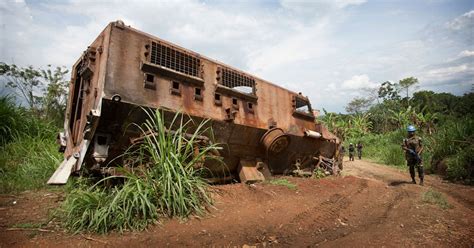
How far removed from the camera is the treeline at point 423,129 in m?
9.45

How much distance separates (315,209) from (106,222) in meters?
3.27

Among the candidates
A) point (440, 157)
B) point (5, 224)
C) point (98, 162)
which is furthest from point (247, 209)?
point (440, 157)

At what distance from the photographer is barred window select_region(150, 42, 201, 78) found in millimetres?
5191

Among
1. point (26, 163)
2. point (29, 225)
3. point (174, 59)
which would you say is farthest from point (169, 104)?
point (26, 163)

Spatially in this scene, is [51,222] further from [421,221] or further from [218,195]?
[421,221]

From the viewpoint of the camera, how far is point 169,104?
514 centimetres

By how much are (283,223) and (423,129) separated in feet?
77.0

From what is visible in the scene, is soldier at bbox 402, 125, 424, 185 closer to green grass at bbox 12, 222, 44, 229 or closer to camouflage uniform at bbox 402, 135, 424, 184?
camouflage uniform at bbox 402, 135, 424, 184

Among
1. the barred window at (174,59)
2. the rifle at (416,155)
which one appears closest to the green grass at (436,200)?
the rifle at (416,155)

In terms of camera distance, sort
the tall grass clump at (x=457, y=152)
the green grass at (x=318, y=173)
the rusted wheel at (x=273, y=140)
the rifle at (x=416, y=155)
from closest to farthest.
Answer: the rusted wheel at (x=273, y=140), the rifle at (x=416, y=155), the green grass at (x=318, y=173), the tall grass clump at (x=457, y=152)

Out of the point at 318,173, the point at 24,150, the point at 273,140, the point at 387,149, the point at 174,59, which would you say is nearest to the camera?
the point at 174,59

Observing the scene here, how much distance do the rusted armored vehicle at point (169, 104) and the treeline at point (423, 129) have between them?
558 centimetres

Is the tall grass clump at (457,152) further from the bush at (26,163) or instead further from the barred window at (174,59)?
the bush at (26,163)

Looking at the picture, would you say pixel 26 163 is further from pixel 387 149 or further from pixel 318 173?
pixel 387 149
